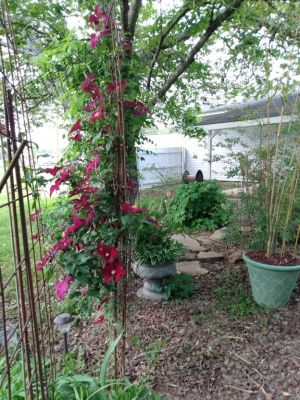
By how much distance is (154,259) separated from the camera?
7.22ft

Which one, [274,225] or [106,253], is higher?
[106,253]

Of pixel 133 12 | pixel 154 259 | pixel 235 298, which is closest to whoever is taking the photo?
pixel 154 259

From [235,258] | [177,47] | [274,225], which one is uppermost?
[177,47]

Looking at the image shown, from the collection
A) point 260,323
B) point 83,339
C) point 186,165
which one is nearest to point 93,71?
point 83,339

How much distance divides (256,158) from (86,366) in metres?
2.30

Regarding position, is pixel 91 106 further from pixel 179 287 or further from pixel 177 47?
pixel 177 47

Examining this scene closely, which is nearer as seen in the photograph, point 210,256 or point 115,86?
point 115,86

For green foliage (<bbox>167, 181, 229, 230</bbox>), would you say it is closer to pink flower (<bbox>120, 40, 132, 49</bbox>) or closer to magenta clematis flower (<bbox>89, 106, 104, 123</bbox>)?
pink flower (<bbox>120, 40, 132, 49</bbox>)

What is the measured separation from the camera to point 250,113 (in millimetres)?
2910

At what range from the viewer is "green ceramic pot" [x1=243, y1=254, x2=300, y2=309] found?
2.04 m

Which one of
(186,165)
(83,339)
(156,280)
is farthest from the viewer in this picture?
(186,165)

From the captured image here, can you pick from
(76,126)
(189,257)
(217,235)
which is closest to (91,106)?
(76,126)

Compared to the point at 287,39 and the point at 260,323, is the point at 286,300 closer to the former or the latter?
the point at 260,323

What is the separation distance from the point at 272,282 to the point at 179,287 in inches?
28.3
